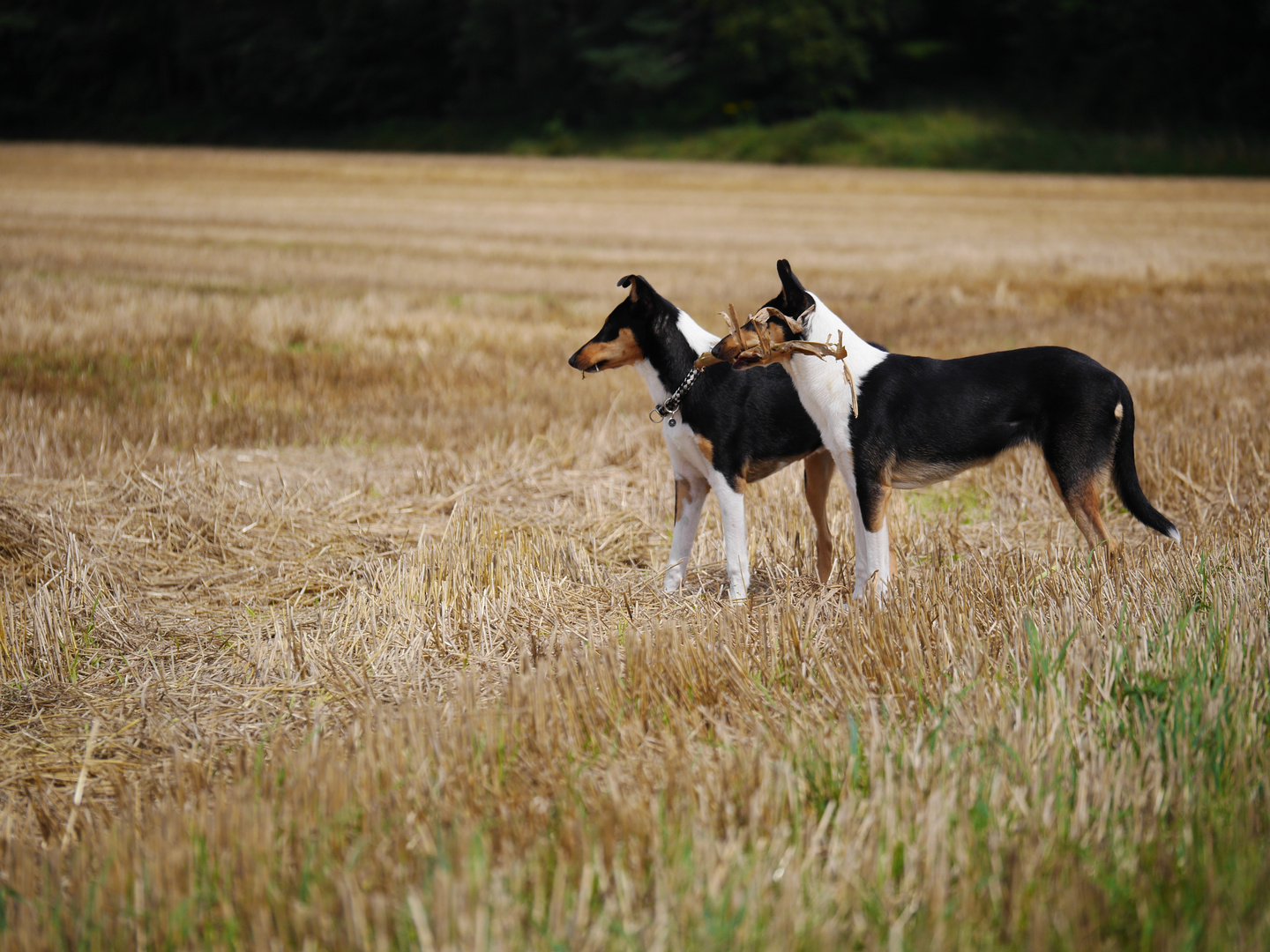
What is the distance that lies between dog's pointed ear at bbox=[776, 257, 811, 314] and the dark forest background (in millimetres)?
42425

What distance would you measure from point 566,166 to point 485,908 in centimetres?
3713

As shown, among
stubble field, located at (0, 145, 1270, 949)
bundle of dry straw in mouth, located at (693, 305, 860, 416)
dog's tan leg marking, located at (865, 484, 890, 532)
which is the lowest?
stubble field, located at (0, 145, 1270, 949)

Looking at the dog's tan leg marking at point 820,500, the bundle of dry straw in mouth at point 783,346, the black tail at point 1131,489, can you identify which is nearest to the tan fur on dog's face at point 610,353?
the bundle of dry straw in mouth at point 783,346

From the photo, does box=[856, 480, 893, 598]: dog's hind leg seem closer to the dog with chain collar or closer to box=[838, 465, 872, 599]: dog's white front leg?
box=[838, 465, 872, 599]: dog's white front leg

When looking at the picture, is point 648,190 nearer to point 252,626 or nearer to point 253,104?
point 252,626

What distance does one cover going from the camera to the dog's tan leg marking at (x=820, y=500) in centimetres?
461

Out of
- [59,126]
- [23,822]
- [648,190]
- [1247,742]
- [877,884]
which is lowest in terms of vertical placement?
[23,822]

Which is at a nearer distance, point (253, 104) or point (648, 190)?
point (648, 190)

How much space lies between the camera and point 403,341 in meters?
10.6

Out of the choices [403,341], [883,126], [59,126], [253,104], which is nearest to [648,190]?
[883,126]

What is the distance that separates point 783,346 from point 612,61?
167 feet

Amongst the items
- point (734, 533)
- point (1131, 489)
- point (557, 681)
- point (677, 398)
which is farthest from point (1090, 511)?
point (557, 681)

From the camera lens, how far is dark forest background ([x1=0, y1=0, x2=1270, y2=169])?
138 feet

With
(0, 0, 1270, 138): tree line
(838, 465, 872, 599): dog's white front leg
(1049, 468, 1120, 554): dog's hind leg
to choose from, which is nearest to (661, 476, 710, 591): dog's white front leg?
(838, 465, 872, 599): dog's white front leg
